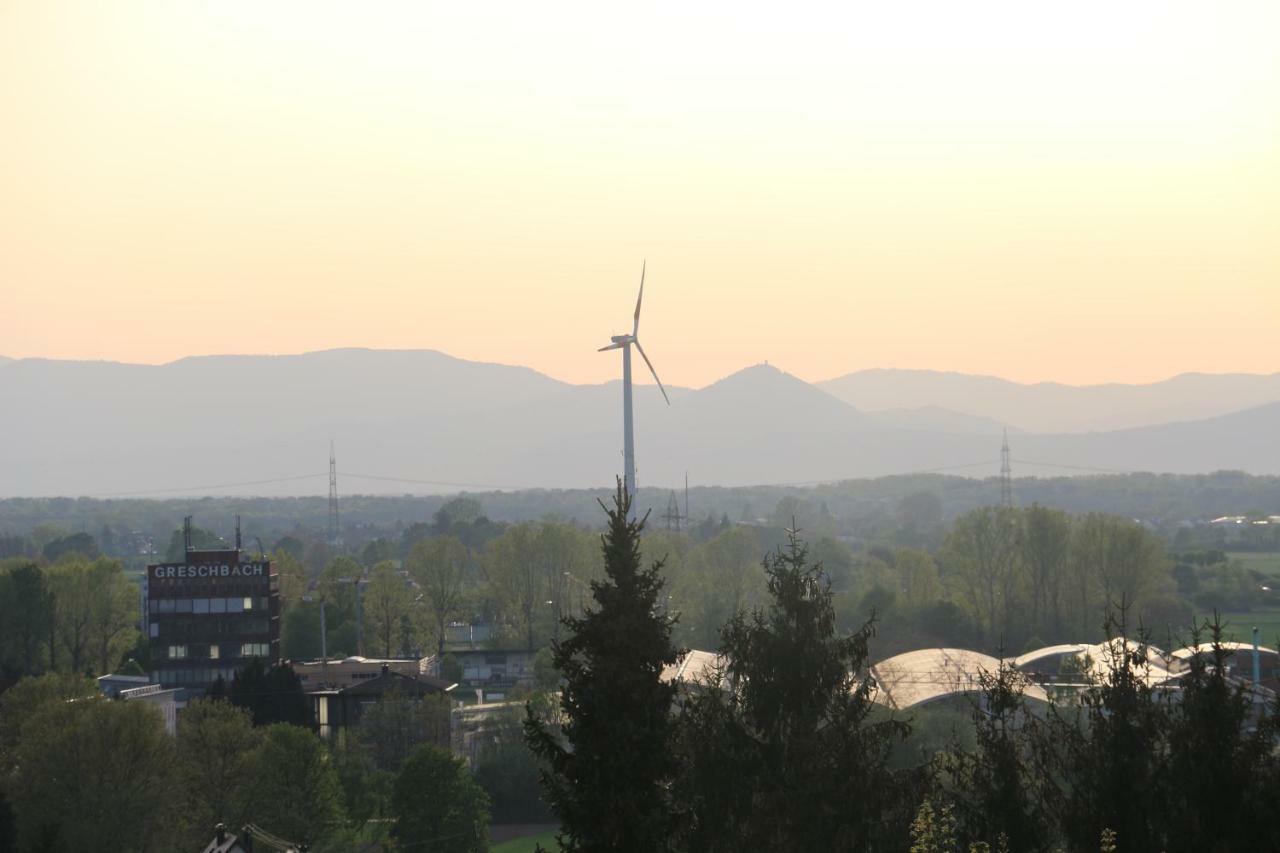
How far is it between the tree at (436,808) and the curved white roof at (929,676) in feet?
59.0

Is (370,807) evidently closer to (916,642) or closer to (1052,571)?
A: (916,642)

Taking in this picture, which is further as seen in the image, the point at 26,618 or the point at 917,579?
the point at 917,579

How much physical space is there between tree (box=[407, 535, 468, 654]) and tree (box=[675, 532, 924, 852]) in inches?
4209

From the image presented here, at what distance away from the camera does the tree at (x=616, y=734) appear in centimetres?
2597

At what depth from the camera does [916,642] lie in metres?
116

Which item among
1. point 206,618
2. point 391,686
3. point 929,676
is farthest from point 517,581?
point 929,676

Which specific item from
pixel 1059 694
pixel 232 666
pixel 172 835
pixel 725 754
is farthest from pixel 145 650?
pixel 725 754

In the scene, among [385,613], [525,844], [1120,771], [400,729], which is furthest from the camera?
[385,613]

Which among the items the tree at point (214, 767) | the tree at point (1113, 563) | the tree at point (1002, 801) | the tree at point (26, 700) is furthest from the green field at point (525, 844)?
the tree at point (1113, 563)

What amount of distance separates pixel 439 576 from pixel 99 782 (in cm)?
7915

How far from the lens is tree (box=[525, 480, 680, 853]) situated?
25969mm

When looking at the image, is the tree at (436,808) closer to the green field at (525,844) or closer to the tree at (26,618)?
the green field at (525,844)

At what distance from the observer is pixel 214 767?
67188 mm

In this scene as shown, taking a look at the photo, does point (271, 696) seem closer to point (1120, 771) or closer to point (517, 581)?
point (517, 581)
